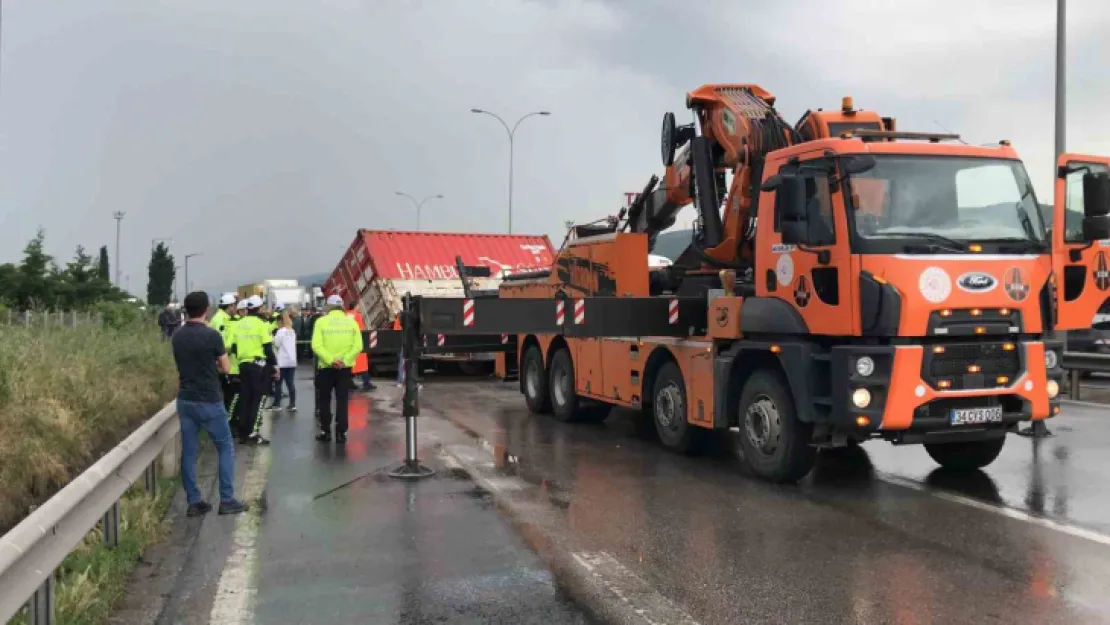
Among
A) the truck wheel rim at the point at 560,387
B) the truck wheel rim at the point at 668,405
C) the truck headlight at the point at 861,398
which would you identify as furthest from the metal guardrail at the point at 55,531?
the truck wheel rim at the point at 560,387

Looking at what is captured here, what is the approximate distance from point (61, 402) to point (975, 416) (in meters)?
8.12

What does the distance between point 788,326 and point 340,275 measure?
17.0 m

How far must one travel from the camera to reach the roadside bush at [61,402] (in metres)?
7.30

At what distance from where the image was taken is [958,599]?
16.4 ft

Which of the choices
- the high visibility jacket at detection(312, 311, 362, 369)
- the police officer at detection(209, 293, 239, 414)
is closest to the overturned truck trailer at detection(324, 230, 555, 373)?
the police officer at detection(209, 293, 239, 414)

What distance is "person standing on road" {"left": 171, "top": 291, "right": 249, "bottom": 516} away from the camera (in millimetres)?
7102

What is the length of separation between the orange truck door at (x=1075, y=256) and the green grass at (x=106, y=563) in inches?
322

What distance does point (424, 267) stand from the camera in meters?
21.2

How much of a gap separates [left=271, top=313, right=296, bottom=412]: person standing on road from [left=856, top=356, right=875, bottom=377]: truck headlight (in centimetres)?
984

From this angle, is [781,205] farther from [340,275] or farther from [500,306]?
[340,275]

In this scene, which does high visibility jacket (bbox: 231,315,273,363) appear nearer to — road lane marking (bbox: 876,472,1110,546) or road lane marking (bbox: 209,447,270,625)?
road lane marking (bbox: 209,447,270,625)

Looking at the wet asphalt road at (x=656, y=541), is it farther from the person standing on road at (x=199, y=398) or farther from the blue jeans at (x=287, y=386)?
the blue jeans at (x=287, y=386)

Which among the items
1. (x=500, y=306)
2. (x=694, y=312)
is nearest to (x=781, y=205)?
(x=694, y=312)

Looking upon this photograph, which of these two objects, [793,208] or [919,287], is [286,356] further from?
[919,287]
